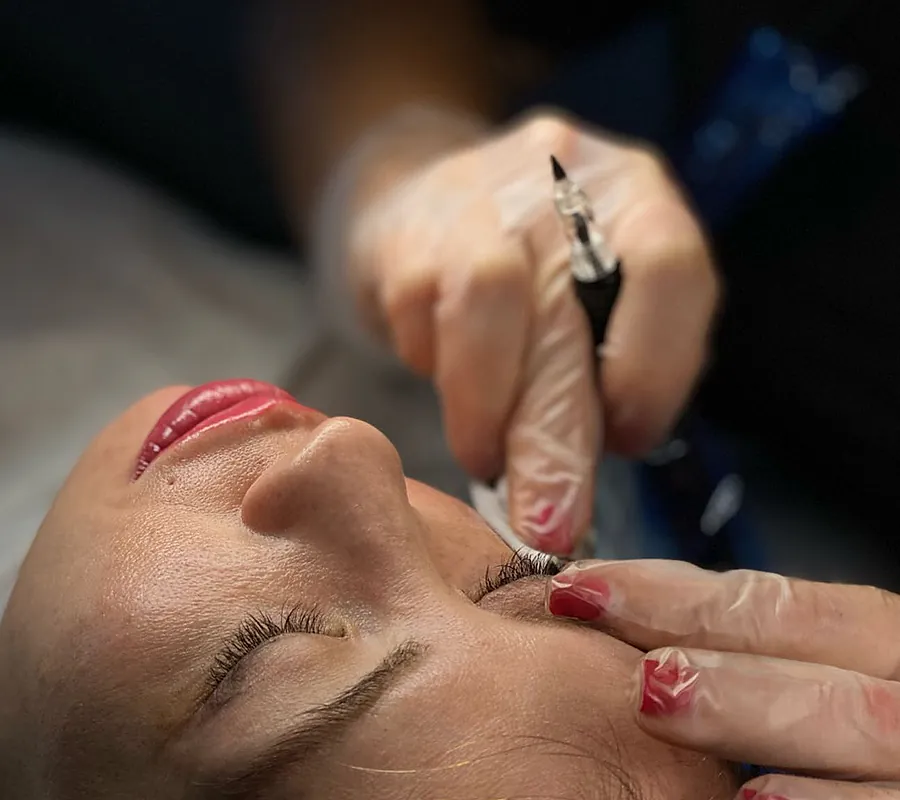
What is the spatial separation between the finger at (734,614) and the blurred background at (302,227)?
1.39 feet

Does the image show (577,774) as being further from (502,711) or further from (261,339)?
(261,339)

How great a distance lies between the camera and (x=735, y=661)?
0.62 metres

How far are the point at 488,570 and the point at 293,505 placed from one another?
5.8 inches

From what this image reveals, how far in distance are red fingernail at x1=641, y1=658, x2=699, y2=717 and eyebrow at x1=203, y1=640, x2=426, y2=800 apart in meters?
0.17

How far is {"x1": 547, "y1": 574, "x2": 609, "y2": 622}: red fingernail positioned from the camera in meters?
0.64

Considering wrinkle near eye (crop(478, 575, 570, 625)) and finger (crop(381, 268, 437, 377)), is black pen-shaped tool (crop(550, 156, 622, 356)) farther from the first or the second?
wrinkle near eye (crop(478, 575, 570, 625))

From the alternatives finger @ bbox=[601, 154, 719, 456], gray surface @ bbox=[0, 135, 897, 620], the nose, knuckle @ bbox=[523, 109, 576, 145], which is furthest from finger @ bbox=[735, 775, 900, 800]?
knuckle @ bbox=[523, 109, 576, 145]

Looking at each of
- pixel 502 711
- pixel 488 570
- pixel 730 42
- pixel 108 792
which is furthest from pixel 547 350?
pixel 730 42

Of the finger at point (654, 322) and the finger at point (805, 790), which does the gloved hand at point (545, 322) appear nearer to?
the finger at point (654, 322)

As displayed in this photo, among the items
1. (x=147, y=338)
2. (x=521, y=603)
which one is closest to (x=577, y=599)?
(x=521, y=603)

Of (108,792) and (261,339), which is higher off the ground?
(261,339)

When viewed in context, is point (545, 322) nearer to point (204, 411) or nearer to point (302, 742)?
point (204, 411)

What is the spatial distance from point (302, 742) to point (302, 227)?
956mm

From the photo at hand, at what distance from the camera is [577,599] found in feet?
2.10
